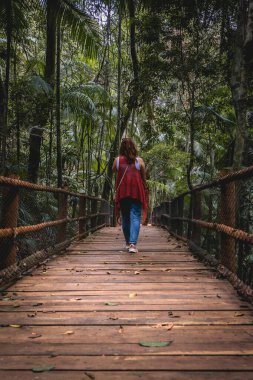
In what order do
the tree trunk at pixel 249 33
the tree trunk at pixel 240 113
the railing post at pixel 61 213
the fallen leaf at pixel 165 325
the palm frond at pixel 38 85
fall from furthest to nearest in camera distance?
the palm frond at pixel 38 85 < the tree trunk at pixel 240 113 < the tree trunk at pixel 249 33 < the railing post at pixel 61 213 < the fallen leaf at pixel 165 325

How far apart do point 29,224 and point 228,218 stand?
3.64 metres

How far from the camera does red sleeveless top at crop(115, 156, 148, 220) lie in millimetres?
5898

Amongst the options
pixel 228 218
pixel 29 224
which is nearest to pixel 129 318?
pixel 228 218

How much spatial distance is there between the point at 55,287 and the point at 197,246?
2746 mm

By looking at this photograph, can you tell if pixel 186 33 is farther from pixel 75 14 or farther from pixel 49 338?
pixel 49 338

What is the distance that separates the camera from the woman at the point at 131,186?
591 centimetres

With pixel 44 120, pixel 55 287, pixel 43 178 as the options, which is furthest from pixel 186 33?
pixel 55 287

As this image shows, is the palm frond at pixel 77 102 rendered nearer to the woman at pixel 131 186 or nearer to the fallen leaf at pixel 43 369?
the woman at pixel 131 186

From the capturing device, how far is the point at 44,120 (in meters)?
9.49

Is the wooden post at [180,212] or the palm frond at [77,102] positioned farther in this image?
the palm frond at [77,102]

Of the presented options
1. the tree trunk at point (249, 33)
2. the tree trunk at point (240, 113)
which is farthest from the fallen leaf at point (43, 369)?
the tree trunk at point (249, 33)

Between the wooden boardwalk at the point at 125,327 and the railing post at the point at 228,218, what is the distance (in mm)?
256

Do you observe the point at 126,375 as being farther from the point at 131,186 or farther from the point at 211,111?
the point at 211,111

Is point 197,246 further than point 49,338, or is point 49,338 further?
point 197,246
